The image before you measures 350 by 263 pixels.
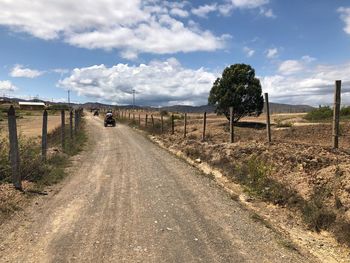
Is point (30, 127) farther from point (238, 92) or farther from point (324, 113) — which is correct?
point (324, 113)

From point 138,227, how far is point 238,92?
97.0ft

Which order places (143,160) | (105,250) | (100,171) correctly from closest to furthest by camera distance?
(105,250)
(100,171)
(143,160)

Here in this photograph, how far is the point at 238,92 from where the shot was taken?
36.0 m

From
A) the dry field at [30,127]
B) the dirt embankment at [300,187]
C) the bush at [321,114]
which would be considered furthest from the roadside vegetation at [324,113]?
the dry field at [30,127]

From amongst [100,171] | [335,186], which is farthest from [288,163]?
[100,171]

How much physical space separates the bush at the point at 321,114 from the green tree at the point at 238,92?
15.1 feet

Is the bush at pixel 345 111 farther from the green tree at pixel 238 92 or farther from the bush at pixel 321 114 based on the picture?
the green tree at pixel 238 92

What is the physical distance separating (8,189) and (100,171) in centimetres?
433

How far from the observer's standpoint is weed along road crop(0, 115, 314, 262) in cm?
620

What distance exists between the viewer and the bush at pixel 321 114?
32.2m

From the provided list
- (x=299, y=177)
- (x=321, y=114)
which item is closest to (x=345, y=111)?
(x=321, y=114)

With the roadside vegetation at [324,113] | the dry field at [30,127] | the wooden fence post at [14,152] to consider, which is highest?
the roadside vegetation at [324,113]

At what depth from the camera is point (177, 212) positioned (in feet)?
28.1

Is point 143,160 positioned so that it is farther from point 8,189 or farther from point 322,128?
point 322,128
